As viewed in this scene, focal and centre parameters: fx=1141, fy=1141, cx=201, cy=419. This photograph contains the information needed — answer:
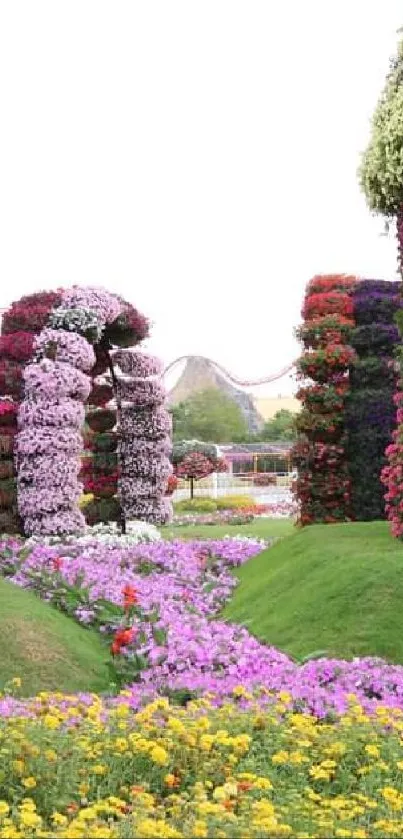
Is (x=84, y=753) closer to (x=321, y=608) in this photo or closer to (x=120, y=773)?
(x=120, y=773)

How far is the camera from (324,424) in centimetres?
1498

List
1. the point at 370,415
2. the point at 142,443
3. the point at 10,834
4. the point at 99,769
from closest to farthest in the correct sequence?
the point at 10,834, the point at 99,769, the point at 370,415, the point at 142,443

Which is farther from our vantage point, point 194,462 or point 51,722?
point 194,462

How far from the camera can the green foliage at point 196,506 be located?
29.4 metres

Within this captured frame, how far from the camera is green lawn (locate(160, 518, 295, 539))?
19.0 m

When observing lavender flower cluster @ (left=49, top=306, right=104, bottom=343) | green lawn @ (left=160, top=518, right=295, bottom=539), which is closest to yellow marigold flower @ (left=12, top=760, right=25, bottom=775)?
lavender flower cluster @ (left=49, top=306, right=104, bottom=343)

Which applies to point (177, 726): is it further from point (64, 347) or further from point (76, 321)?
point (76, 321)

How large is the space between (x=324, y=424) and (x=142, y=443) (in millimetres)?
4316

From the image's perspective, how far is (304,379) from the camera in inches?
608

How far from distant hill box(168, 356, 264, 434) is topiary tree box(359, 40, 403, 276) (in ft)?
196

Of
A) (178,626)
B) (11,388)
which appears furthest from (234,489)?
(178,626)

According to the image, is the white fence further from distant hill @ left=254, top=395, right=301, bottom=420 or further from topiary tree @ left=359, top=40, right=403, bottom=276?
distant hill @ left=254, top=395, right=301, bottom=420

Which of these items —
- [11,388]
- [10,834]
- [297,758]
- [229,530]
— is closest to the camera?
[10,834]

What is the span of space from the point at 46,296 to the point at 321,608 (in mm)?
9344
